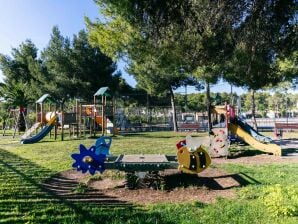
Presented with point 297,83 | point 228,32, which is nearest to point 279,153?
point 228,32

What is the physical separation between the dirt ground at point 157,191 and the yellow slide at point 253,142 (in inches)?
171

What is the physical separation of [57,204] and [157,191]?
6.12ft

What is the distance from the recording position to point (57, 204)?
17.7 ft

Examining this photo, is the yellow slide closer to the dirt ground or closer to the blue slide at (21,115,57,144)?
the dirt ground

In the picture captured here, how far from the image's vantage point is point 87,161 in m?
6.86

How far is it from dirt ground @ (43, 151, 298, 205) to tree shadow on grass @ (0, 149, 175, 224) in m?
0.02

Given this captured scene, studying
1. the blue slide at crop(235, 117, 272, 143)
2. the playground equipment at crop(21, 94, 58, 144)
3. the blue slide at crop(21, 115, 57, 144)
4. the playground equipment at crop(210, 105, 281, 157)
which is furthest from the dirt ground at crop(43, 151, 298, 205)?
the playground equipment at crop(21, 94, 58, 144)

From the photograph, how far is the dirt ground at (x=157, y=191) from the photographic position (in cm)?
590

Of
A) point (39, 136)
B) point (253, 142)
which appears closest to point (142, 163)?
point (253, 142)

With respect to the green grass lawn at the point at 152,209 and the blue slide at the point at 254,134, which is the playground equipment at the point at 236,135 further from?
the green grass lawn at the point at 152,209

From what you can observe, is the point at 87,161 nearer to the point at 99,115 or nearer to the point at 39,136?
the point at 39,136

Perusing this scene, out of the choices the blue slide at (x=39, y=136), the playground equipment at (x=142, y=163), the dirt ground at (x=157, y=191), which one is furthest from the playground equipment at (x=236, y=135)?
the blue slide at (x=39, y=136)

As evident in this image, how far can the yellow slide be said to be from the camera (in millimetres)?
11988

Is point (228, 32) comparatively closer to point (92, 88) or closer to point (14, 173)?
point (14, 173)
